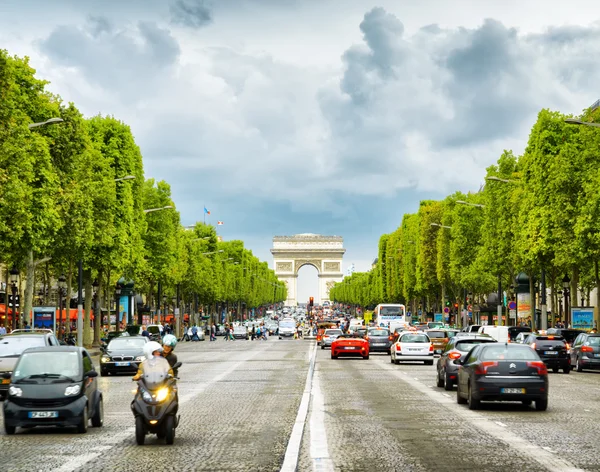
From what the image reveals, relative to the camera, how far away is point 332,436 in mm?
18016

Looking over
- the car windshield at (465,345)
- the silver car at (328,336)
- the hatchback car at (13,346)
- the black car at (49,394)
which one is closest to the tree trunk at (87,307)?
the silver car at (328,336)

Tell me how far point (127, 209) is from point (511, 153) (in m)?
26.8

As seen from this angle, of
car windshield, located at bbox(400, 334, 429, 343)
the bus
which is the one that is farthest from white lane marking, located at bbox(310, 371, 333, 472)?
the bus

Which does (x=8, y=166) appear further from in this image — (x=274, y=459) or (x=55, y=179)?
(x=274, y=459)

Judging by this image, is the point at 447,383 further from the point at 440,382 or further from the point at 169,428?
the point at 169,428

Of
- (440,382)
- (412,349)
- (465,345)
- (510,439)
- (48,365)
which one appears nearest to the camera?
(510,439)

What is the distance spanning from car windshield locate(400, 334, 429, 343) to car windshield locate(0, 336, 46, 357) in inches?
1010

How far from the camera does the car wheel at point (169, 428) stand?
16922 millimetres

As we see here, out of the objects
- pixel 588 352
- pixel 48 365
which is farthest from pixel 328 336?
pixel 48 365

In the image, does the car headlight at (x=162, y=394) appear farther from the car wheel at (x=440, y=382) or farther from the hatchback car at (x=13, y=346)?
the car wheel at (x=440, y=382)

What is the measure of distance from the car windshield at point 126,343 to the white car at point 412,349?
584 inches

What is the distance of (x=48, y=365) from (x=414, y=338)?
35.4m

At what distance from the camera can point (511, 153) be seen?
252 ft

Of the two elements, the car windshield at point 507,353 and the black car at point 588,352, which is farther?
the black car at point 588,352
